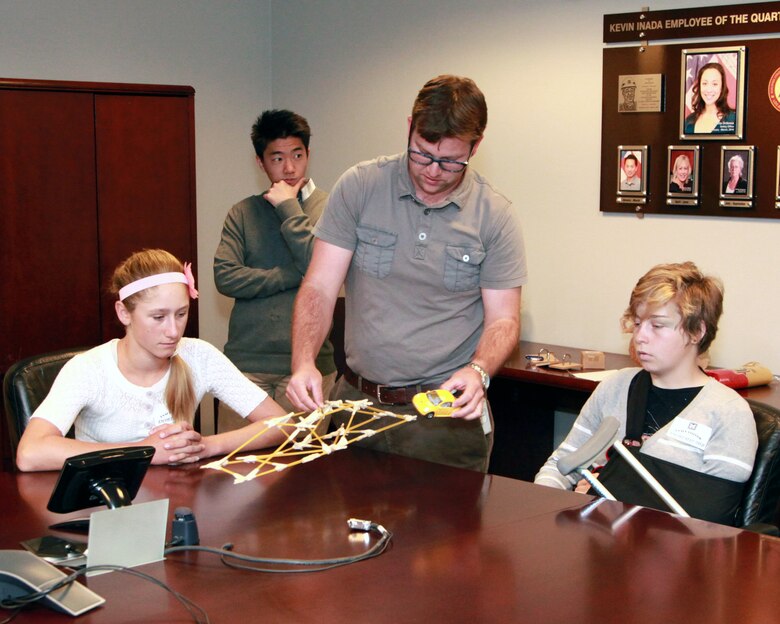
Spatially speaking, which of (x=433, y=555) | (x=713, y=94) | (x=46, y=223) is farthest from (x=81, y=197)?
(x=433, y=555)

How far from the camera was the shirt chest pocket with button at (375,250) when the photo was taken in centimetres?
295

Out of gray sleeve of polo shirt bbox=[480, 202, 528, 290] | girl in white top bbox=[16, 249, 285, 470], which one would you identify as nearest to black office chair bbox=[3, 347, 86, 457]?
girl in white top bbox=[16, 249, 285, 470]

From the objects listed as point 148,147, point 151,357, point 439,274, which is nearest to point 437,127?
point 439,274

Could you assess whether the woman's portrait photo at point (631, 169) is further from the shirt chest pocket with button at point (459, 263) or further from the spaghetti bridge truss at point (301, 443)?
the spaghetti bridge truss at point (301, 443)

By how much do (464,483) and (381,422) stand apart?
0.55m

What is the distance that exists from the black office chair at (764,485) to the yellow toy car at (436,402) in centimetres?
77

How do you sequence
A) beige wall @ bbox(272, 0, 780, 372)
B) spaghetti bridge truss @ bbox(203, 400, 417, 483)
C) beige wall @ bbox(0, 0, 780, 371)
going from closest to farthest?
1. spaghetti bridge truss @ bbox(203, 400, 417, 483)
2. beige wall @ bbox(272, 0, 780, 372)
3. beige wall @ bbox(0, 0, 780, 371)

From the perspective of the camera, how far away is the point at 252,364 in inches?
174

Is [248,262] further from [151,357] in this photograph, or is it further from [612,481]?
[612,481]

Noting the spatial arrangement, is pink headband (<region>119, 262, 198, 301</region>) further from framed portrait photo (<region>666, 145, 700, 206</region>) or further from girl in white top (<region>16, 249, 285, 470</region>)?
framed portrait photo (<region>666, 145, 700, 206</region>)

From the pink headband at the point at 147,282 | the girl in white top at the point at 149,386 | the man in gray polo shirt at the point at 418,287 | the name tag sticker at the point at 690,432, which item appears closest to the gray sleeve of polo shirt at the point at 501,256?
the man in gray polo shirt at the point at 418,287

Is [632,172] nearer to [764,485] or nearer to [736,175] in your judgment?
[736,175]

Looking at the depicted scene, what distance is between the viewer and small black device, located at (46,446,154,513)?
1.97 meters

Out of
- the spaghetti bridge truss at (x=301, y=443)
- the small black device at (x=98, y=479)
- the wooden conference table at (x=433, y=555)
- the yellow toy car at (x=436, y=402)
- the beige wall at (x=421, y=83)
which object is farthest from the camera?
the beige wall at (x=421, y=83)
